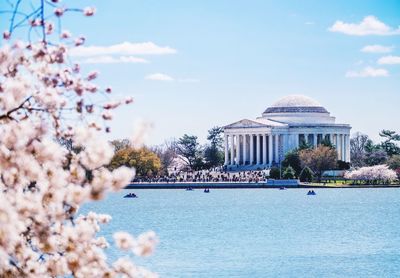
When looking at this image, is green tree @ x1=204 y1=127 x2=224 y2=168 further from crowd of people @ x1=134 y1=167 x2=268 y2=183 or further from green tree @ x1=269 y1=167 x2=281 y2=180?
green tree @ x1=269 y1=167 x2=281 y2=180

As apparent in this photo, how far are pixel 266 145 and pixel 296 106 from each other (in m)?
10.3

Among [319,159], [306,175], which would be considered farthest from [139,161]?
[319,159]

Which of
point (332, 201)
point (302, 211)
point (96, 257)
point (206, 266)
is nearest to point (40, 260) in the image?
point (96, 257)

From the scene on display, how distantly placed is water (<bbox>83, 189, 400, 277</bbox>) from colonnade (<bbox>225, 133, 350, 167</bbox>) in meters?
42.8

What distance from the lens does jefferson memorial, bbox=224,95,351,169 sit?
14288 cm

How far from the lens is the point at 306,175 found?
380 ft

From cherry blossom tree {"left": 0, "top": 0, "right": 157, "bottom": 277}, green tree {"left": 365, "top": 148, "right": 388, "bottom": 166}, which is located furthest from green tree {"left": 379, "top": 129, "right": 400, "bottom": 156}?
cherry blossom tree {"left": 0, "top": 0, "right": 157, "bottom": 277}

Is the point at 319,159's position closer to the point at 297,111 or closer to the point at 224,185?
the point at 224,185

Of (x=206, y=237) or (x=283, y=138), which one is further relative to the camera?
(x=283, y=138)

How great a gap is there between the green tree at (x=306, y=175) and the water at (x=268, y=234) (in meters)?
15.0

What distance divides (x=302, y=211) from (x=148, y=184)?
44326 mm

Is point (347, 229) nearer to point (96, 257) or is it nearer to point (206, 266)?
point (206, 266)

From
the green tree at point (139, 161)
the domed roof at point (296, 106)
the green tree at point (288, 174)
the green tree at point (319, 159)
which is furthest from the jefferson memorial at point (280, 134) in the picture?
the green tree at point (288, 174)

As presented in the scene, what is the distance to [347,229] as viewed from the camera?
59.2 metres
